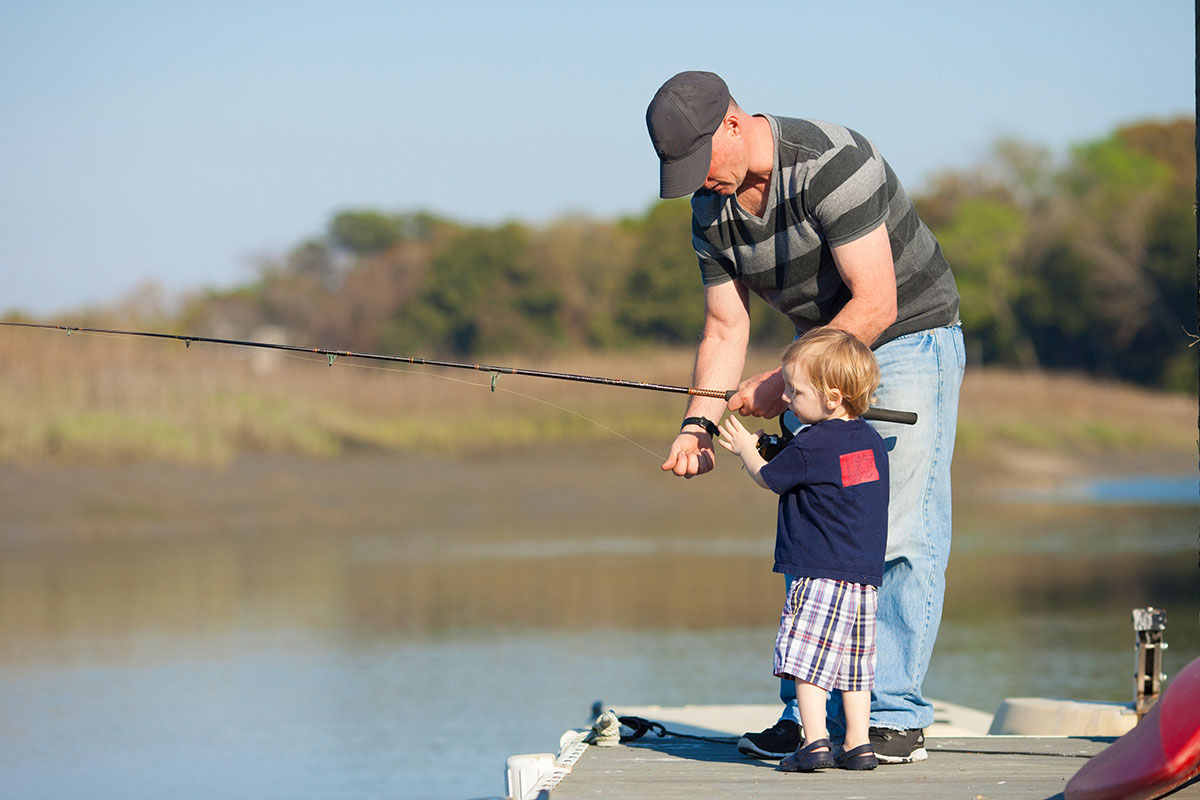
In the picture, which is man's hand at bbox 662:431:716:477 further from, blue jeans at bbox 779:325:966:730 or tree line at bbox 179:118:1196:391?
tree line at bbox 179:118:1196:391

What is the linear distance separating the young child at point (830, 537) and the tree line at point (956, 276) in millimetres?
29232

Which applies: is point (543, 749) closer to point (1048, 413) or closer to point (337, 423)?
point (337, 423)

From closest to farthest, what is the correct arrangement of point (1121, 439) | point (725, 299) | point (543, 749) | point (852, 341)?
point (852, 341) < point (725, 299) < point (543, 749) < point (1121, 439)

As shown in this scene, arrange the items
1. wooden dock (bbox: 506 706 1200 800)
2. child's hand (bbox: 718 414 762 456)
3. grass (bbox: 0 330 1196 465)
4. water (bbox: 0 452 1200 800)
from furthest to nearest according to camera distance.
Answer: grass (bbox: 0 330 1196 465)
water (bbox: 0 452 1200 800)
child's hand (bbox: 718 414 762 456)
wooden dock (bbox: 506 706 1200 800)

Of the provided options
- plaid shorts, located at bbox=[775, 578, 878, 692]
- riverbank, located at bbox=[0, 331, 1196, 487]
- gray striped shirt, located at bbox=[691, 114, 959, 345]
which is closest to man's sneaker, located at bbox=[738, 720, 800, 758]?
plaid shorts, located at bbox=[775, 578, 878, 692]

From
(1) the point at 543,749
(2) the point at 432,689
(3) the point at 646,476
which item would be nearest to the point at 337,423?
(3) the point at 646,476

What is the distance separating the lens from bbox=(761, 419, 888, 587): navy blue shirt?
301 cm

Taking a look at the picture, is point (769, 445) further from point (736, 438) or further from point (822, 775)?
point (822, 775)

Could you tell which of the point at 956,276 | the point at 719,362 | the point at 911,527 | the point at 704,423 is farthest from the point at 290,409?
the point at 956,276

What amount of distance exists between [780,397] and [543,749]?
263 centimetres

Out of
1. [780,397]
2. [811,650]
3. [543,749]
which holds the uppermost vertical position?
[780,397]

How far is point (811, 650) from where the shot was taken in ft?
9.84

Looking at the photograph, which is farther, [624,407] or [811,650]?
[624,407]

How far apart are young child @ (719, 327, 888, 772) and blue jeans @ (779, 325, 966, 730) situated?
0.15 meters
